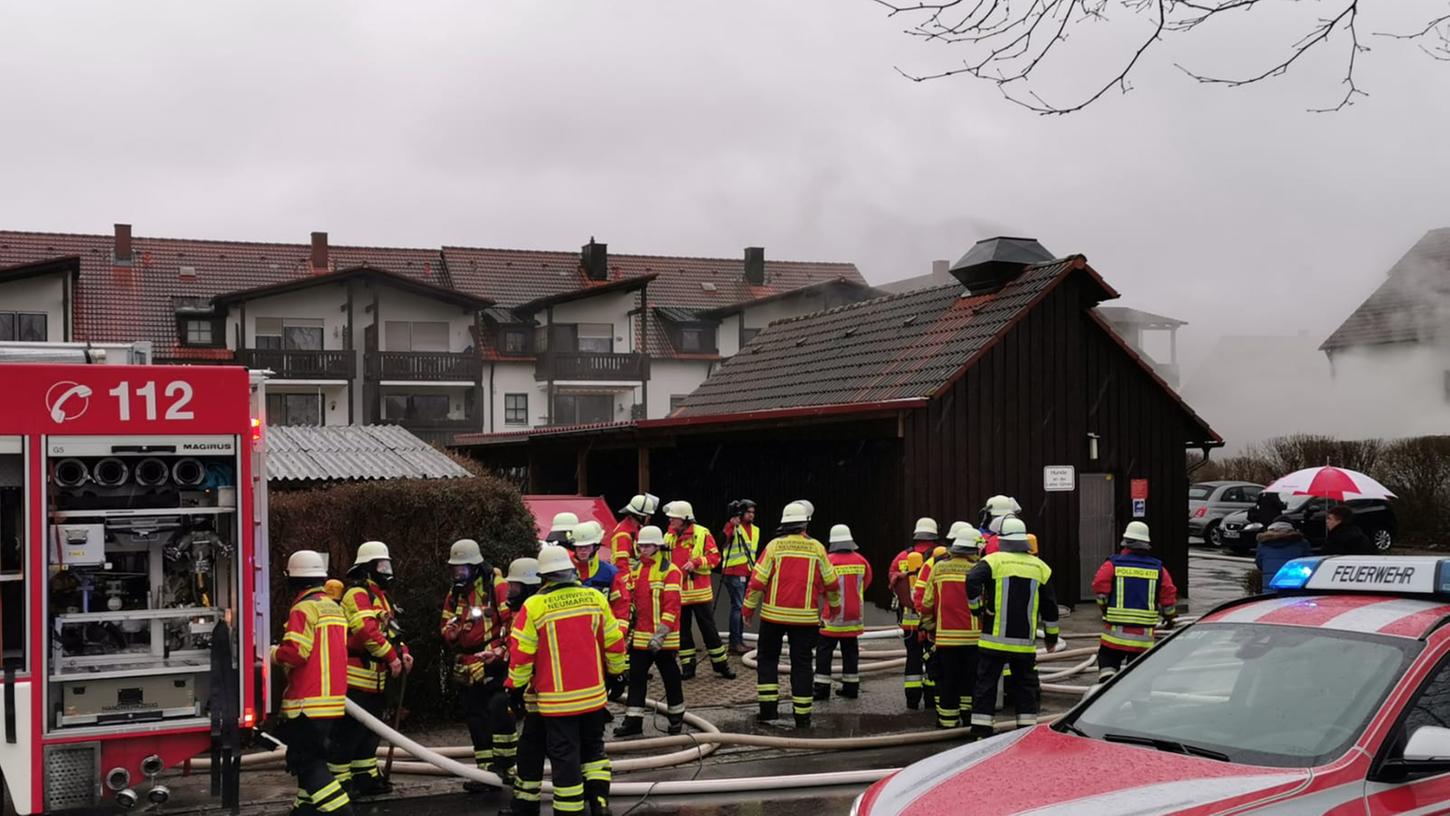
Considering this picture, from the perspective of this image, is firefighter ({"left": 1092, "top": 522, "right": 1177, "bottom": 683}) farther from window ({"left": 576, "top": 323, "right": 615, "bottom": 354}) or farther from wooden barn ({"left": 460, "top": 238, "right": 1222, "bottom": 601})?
window ({"left": 576, "top": 323, "right": 615, "bottom": 354})

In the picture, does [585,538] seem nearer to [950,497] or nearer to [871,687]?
[871,687]

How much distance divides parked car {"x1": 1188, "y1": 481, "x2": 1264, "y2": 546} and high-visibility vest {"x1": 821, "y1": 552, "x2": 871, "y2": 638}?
67.7 ft

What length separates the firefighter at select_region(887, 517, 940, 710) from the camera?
11.6 meters

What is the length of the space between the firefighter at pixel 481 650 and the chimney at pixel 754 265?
155 ft

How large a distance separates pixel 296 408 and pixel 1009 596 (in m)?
37.7

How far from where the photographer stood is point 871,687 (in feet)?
42.0

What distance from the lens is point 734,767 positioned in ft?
30.7

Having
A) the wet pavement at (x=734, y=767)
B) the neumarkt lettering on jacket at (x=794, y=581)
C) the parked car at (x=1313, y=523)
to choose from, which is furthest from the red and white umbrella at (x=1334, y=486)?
the neumarkt lettering on jacket at (x=794, y=581)

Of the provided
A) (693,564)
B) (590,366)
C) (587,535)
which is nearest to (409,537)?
(587,535)

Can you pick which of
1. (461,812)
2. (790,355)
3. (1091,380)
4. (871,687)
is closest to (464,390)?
(790,355)

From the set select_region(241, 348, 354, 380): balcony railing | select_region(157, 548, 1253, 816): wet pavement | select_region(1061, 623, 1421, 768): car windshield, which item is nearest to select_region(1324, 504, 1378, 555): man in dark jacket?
select_region(157, 548, 1253, 816): wet pavement

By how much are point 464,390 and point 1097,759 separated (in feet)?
141

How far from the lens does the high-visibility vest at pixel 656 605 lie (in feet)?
33.8

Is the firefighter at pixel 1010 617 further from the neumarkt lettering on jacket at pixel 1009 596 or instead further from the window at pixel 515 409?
the window at pixel 515 409
